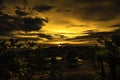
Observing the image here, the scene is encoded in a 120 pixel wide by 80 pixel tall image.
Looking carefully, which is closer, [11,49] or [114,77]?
[11,49]

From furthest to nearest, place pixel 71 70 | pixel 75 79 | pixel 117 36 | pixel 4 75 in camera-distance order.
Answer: pixel 71 70, pixel 75 79, pixel 117 36, pixel 4 75

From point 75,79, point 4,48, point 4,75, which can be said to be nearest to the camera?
point 4,75

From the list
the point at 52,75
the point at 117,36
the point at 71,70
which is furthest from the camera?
the point at 71,70

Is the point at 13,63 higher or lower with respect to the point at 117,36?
lower

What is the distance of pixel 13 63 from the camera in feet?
66.8

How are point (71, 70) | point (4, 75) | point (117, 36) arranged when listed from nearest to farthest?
point (4, 75), point (117, 36), point (71, 70)

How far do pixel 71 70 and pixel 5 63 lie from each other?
63.0 m

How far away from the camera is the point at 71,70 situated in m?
81.9

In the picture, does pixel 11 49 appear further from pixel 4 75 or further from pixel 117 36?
pixel 117 36

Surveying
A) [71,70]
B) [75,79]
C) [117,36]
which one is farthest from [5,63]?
[71,70]

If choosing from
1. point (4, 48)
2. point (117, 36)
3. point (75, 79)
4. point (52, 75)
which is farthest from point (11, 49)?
point (75, 79)

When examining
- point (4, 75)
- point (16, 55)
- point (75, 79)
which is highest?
point (16, 55)

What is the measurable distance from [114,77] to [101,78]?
7.56 ft

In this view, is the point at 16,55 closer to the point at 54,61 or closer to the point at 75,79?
the point at 54,61
